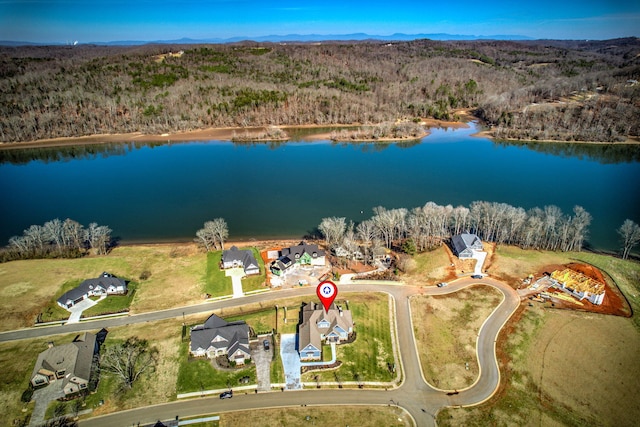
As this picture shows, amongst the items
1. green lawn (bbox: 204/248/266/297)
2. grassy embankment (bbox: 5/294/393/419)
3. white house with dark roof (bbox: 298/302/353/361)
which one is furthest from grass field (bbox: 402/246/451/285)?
green lawn (bbox: 204/248/266/297)

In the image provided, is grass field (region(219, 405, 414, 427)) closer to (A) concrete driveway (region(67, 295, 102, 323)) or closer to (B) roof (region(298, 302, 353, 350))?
(B) roof (region(298, 302, 353, 350))

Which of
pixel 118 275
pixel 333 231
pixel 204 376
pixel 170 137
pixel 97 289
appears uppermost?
pixel 170 137

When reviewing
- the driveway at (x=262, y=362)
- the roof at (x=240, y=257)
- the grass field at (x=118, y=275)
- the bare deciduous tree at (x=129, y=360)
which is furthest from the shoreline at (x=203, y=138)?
the bare deciduous tree at (x=129, y=360)

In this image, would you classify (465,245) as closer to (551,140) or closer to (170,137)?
(551,140)

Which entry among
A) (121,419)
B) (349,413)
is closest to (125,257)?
(121,419)

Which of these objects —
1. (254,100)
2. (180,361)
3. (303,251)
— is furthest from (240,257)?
(254,100)

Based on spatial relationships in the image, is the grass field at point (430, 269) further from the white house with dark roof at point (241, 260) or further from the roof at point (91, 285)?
the roof at point (91, 285)

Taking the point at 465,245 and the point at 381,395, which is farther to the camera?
the point at 465,245
